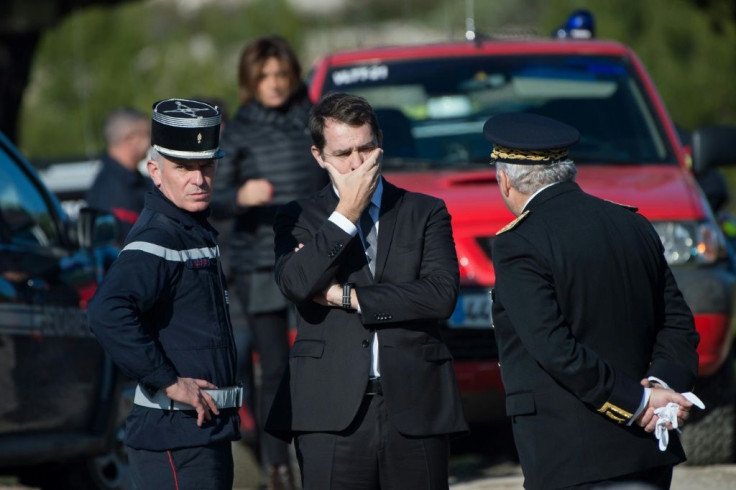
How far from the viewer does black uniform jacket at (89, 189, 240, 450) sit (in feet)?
14.1

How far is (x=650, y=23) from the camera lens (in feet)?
77.5

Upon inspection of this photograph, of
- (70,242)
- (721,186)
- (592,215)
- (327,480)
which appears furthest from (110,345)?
(721,186)

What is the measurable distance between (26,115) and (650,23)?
1097 centimetres

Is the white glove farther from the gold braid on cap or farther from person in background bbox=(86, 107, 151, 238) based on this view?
person in background bbox=(86, 107, 151, 238)

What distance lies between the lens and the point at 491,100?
781cm

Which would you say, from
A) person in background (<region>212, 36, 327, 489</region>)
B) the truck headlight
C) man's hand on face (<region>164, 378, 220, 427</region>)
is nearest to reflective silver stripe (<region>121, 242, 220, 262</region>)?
man's hand on face (<region>164, 378, 220, 427</region>)

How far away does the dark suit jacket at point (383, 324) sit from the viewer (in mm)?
4410

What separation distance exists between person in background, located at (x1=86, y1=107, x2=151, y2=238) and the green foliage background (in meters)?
12.3

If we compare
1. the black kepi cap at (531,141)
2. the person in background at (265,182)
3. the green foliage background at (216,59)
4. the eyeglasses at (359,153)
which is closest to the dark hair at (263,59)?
the person in background at (265,182)

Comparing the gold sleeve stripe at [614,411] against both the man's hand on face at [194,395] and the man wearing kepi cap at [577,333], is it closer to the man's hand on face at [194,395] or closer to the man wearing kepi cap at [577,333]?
the man wearing kepi cap at [577,333]

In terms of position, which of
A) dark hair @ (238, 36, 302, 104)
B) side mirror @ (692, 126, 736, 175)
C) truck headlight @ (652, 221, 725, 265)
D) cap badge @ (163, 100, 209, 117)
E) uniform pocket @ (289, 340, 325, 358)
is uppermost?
cap badge @ (163, 100, 209, 117)

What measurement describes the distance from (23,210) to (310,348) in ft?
9.24

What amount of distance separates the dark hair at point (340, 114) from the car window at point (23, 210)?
2435 mm

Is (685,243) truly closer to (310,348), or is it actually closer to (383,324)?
(383,324)
